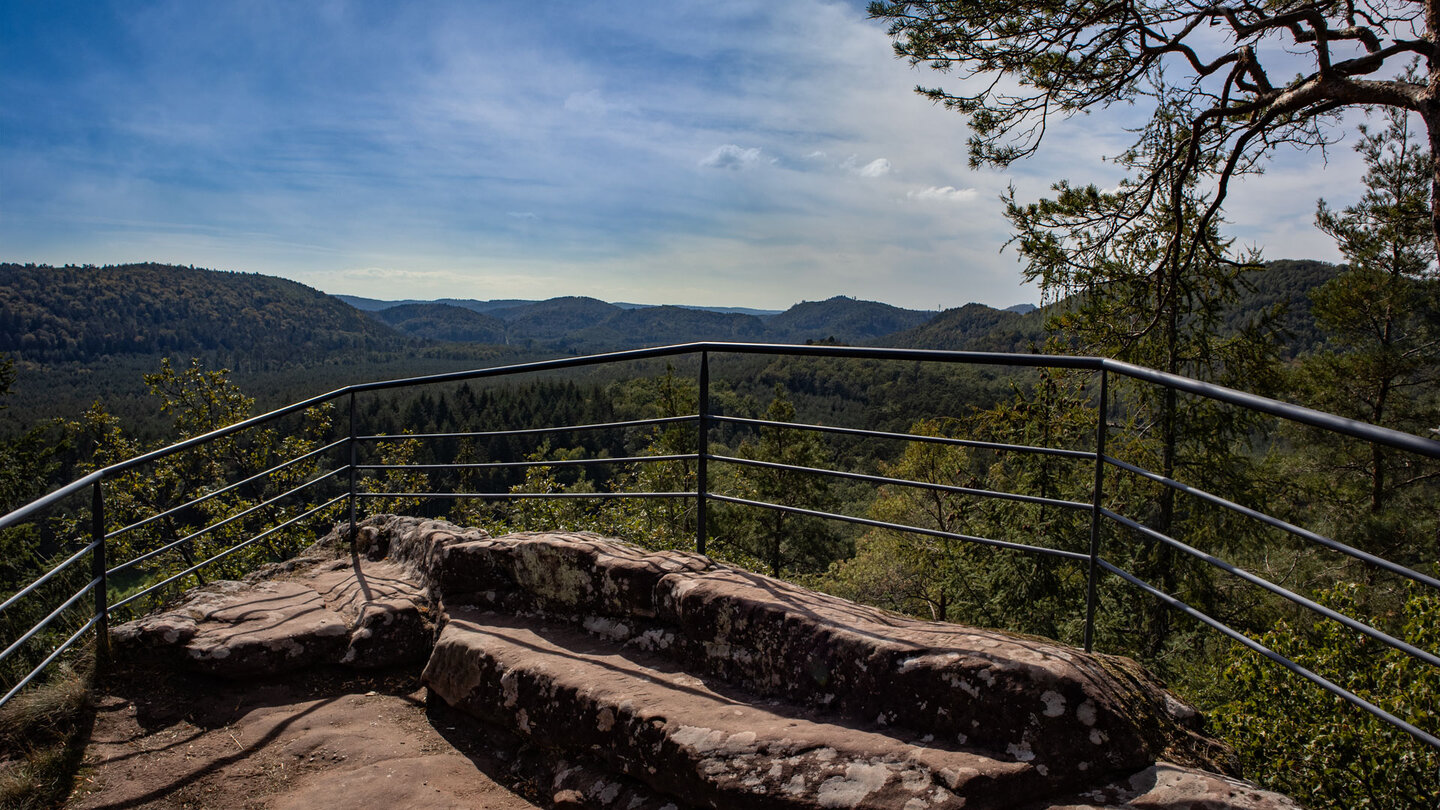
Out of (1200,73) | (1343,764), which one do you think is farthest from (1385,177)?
(1343,764)

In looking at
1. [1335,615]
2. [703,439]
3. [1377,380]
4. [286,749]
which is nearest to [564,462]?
[703,439]

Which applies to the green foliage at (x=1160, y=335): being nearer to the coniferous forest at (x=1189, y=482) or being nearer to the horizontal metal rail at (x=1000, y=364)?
the coniferous forest at (x=1189, y=482)

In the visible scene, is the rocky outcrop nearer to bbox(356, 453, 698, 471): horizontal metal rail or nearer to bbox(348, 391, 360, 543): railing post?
bbox(356, 453, 698, 471): horizontal metal rail

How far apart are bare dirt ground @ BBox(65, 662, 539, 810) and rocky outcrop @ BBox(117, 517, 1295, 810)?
0.45 ft

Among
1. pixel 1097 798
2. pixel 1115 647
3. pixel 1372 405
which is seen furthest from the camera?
pixel 1372 405

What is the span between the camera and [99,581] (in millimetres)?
3123

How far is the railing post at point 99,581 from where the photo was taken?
3148 millimetres

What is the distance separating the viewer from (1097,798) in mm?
2033

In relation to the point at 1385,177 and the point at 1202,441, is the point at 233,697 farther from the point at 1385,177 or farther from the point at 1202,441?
the point at 1385,177

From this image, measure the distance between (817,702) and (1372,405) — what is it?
17196mm

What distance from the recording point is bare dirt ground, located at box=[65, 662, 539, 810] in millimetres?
2637

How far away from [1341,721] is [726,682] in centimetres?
561

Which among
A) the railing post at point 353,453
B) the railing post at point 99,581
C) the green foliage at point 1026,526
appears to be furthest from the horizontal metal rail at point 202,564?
the green foliage at point 1026,526

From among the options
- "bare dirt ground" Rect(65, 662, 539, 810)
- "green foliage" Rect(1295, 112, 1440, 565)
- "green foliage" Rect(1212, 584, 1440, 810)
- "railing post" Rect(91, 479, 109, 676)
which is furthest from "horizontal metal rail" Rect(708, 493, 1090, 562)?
"green foliage" Rect(1295, 112, 1440, 565)
